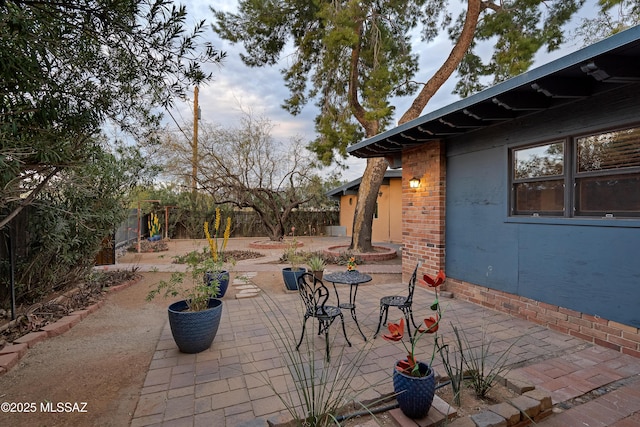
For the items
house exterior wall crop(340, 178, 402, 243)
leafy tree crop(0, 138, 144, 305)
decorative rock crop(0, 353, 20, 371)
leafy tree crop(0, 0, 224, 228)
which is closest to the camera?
leafy tree crop(0, 0, 224, 228)

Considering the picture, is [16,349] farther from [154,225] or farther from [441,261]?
[154,225]

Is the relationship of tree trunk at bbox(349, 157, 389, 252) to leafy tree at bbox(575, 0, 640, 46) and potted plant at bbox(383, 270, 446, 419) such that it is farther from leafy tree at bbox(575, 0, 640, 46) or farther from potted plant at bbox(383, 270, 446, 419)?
potted plant at bbox(383, 270, 446, 419)

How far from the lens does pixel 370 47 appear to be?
336 inches

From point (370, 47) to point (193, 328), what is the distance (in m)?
8.38

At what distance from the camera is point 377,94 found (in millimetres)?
7414

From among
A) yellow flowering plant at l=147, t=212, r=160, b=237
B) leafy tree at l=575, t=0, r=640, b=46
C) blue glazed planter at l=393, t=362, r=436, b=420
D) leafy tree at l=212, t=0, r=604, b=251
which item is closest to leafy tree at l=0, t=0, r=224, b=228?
blue glazed planter at l=393, t=362, r=436, b=420

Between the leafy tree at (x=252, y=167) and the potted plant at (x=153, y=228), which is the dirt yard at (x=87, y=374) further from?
the potted plant at (x=153, y=228)

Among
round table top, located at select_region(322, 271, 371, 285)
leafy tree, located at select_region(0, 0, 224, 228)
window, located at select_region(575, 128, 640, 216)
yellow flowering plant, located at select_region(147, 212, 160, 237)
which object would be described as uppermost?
leafy tree, located at select_region(0, 0, 224, 228)

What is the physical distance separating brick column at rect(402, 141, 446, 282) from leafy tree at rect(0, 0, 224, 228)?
149 inches

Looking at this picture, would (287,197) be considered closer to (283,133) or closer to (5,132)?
(283,133)

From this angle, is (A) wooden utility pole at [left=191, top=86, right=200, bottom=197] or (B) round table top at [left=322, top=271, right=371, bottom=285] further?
(A) wooden utility pole at [left=191, top=86, right=200, bottom=197]

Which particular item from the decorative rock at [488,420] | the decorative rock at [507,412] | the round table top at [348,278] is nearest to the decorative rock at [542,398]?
the decorative rock at [507,412]

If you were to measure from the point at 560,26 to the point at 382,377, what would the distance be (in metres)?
8.83

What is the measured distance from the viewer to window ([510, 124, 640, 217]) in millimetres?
2908
